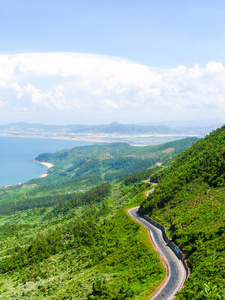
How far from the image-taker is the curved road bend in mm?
34781

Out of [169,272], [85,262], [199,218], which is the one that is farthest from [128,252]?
[85,262]

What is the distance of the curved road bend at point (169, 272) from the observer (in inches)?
1369

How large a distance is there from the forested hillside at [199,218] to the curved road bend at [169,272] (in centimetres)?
200

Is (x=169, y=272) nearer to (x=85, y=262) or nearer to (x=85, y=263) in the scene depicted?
(x=85, y=263)

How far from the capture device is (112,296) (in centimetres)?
3638

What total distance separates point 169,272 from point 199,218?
14.9 metres

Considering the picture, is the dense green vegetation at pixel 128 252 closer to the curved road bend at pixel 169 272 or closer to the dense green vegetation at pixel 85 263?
the dense green vegetation at pixel 85 263

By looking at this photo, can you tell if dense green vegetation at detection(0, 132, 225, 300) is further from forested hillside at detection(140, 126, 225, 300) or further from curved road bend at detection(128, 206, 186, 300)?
curved road bend at detection(128, 206, 186, 300)

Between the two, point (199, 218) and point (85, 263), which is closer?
point (199, 218)

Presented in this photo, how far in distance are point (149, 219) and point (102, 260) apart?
17391mm

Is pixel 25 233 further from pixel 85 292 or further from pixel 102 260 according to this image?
pixel 85 292

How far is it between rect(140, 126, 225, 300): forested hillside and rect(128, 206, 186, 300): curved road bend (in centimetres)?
200

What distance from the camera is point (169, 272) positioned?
131ft

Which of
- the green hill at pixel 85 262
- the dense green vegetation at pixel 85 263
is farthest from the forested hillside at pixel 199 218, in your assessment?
the dense green vegetation at pixel 85 263
